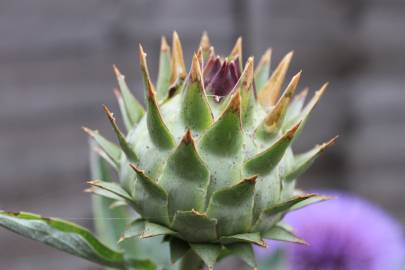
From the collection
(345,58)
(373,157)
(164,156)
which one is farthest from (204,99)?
(373,157)

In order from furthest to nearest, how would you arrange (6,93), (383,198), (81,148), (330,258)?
(383,198)
(81,148)
(6,93)
(330,258)

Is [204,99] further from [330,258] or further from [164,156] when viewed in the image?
[330,258]

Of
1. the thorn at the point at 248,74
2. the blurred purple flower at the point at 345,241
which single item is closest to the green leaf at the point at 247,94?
the thorn at the point at 248,74

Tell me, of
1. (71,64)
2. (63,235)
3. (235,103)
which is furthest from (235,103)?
(71,64)

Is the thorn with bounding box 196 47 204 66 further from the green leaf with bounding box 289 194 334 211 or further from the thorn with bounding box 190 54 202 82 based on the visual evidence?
the green leaf with bounding box 289 194 334 211

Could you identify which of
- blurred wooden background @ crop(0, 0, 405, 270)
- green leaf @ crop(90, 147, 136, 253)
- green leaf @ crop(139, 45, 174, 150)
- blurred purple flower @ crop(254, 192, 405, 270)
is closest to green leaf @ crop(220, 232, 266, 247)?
green leaf @ crop(139, 45, 174, 150)

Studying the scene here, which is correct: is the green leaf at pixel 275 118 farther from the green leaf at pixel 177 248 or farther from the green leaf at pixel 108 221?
the green leaf at pixel 108 221
